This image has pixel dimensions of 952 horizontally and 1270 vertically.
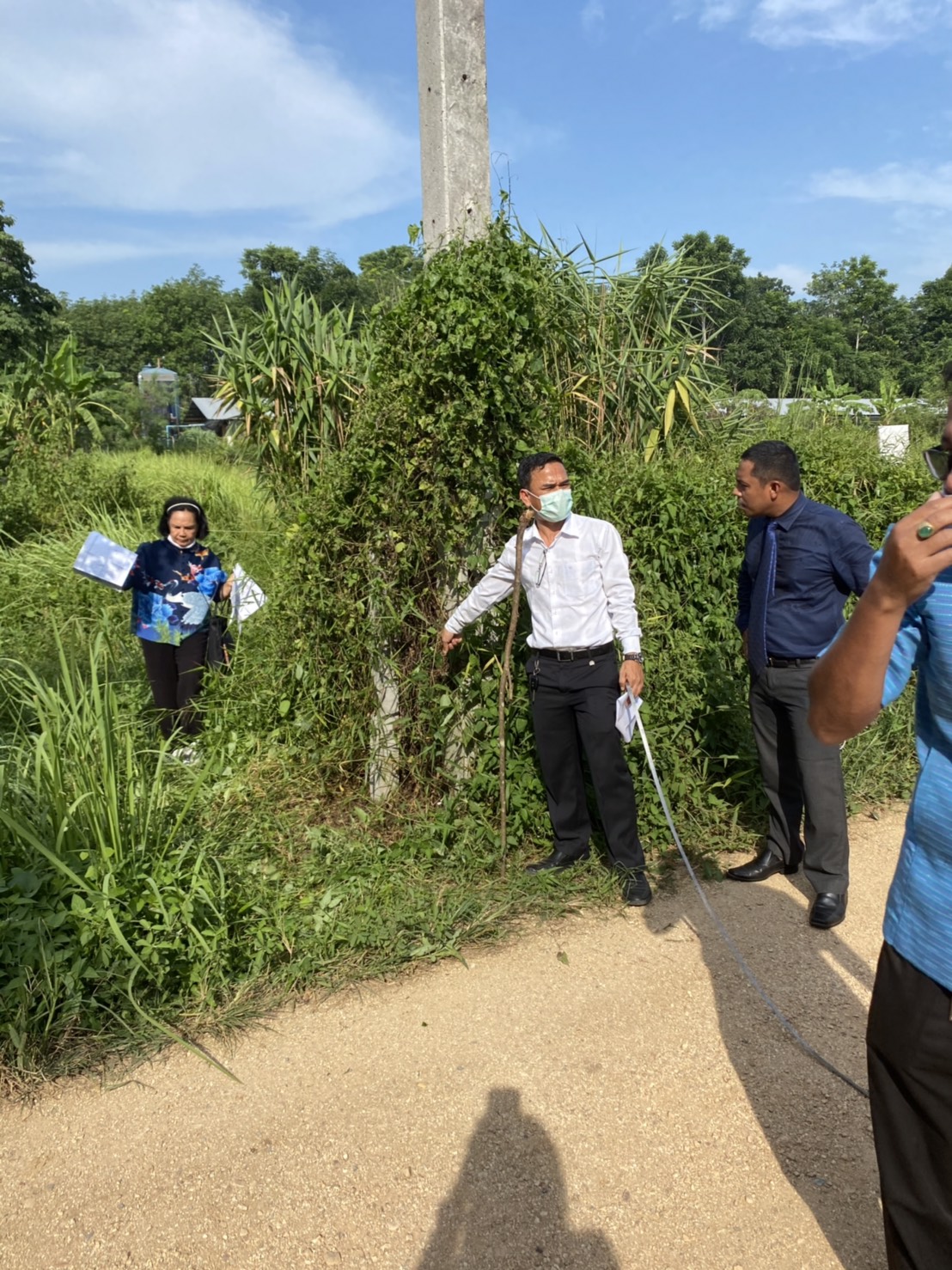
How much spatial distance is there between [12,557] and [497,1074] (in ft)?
24.6

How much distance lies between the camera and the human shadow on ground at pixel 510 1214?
2.34 meters

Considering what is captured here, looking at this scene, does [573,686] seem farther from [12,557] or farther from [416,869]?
[12,557]

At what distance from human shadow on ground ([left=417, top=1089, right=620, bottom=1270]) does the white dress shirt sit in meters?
1.95

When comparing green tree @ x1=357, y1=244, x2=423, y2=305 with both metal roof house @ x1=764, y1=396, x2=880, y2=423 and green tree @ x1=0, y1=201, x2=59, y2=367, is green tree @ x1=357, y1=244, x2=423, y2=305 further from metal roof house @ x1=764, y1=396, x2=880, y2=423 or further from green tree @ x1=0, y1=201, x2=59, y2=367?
green tree @ x1=0, y1=201, x2=59, y2=367

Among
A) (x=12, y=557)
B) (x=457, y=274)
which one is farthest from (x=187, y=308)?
(x=457, y=274)

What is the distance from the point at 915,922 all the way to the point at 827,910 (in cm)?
234

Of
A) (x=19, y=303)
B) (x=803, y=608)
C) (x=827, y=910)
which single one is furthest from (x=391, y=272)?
(x=19, y=303)

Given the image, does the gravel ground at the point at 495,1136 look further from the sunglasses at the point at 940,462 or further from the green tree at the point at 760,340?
the green tree at the point at 760,340

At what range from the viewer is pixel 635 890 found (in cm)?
409

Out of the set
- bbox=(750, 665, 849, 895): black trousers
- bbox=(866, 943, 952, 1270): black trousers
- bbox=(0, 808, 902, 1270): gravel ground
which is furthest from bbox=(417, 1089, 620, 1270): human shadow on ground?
bbox=(750, 665, 849, 895): black trousers

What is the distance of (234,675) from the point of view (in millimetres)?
5645

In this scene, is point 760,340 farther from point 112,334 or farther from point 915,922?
point 112,334

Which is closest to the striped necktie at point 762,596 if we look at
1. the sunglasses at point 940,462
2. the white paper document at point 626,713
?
the white paper document at point 626,713

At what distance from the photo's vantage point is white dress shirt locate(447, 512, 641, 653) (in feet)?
13.1
